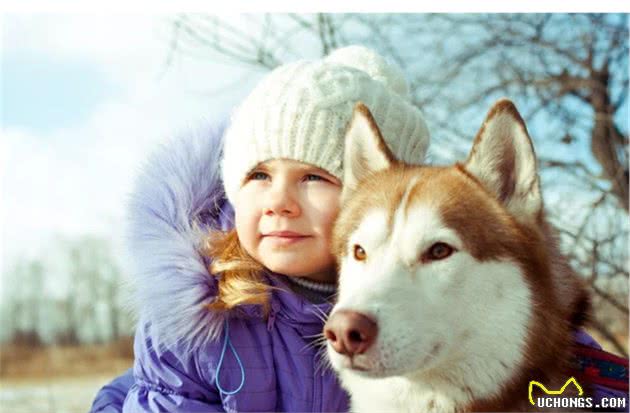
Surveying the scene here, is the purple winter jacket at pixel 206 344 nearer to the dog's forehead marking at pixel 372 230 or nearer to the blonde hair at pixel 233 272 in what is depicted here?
the blonde hair at pixel 233 272

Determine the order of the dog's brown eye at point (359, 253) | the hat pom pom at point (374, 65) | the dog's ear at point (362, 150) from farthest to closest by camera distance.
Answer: the hat pom pom at point (374, 65) < the dog's ear at point (362, 150) < the dog's brown eye at point (359, 253)

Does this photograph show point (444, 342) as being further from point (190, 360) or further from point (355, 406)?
point (190, 360)

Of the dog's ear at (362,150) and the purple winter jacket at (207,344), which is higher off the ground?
the dog's ear at (362,150)

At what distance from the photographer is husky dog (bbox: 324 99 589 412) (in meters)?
1.89

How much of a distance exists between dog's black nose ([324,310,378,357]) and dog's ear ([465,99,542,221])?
0.58m

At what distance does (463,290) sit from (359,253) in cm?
32

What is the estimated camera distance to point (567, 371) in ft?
6.85

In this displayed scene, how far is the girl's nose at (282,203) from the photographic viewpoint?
2316 millimetres

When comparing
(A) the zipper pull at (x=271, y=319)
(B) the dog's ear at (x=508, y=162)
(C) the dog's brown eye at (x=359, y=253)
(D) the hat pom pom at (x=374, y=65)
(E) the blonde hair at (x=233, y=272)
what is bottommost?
(A) the zipper pull at (x=271, y=319)

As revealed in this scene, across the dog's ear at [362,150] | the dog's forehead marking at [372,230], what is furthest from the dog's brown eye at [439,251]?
the dog's ear at [362,150]

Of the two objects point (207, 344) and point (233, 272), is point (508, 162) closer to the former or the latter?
point (233, 272)

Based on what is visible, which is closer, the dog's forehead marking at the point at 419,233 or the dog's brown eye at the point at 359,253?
the dog's forehead marking at the point at 419,233

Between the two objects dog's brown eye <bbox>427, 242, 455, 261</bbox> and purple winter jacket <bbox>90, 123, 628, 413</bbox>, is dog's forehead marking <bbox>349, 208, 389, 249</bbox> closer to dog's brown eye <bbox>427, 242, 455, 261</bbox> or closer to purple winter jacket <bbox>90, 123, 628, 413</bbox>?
dog's brown eye <bbox>427, 242, 455, 261</bbox>

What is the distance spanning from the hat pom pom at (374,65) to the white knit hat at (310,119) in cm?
10
